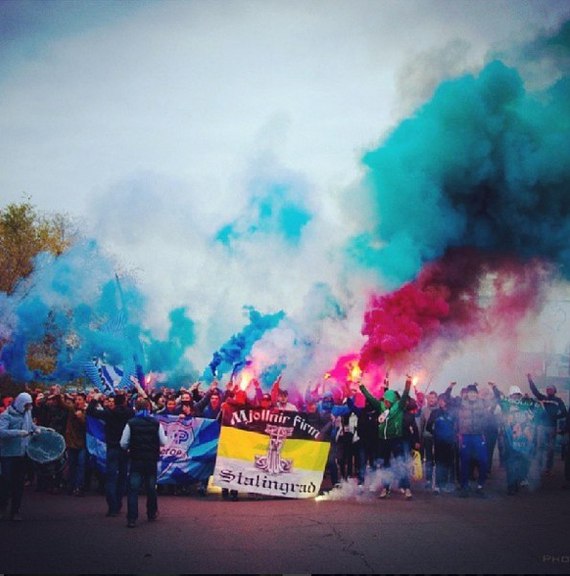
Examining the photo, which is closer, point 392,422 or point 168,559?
point 168,559

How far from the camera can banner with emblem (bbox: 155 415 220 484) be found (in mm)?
10805

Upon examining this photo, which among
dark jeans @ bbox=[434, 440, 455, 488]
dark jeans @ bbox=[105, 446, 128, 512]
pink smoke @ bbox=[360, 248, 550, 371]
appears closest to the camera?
dark jeans @ bbox=[105, 446, 128, 512]

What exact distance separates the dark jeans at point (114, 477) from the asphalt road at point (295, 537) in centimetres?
25

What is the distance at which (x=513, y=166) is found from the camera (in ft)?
52.6

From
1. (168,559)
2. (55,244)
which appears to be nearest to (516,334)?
(168,559)

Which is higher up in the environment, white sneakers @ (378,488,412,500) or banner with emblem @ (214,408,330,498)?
banner with emblem @ (214,408,330,498)

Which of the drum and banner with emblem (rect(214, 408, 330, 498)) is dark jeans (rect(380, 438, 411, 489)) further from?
the drum

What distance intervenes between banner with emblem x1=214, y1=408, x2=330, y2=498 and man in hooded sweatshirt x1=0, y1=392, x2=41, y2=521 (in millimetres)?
3102

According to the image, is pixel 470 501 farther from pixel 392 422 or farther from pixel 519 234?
pixel 519 234

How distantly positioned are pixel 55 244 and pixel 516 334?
26391 millimetres

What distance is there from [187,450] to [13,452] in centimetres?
317

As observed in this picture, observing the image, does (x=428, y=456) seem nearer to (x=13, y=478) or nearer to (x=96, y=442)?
(x=96, y=442)

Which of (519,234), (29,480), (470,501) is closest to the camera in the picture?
(470,501)

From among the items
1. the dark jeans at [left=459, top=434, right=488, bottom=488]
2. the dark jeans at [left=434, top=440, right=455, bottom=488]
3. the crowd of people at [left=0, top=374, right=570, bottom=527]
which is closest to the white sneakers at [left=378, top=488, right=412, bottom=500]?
the crowd of people at [left=0, top=374, right=570, bottom=527]
